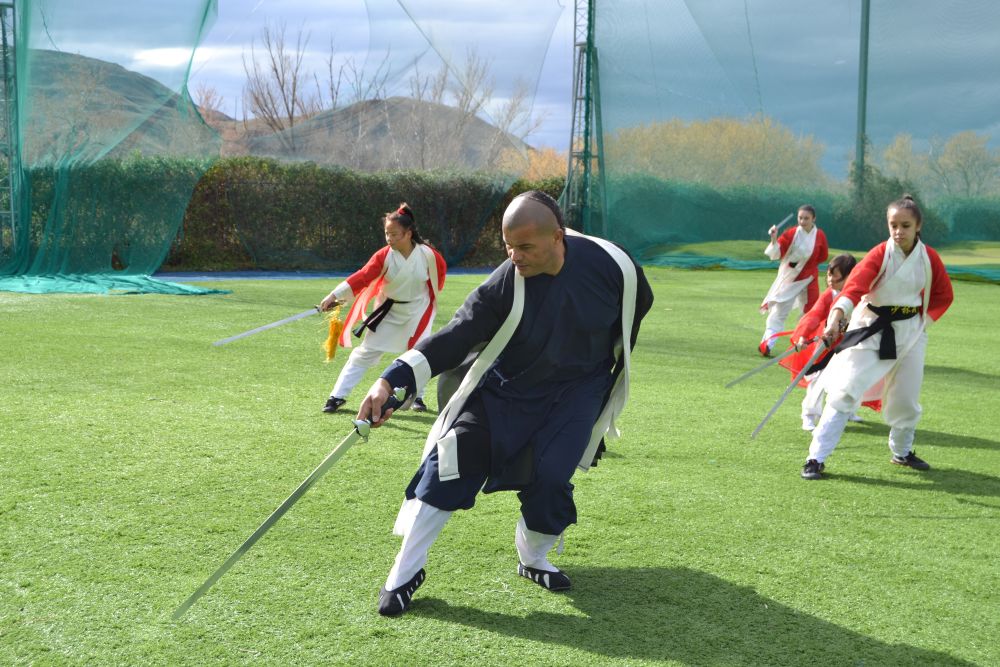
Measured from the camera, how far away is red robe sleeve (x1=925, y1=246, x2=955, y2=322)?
18.6 ft

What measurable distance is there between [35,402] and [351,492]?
10.1 ft

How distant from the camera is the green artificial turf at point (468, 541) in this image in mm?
3314

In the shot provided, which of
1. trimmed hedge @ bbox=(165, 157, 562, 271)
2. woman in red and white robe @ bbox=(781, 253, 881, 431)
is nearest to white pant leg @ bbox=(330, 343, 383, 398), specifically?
woman in red and white robe @ bbox=(781, 253, 881, 431)

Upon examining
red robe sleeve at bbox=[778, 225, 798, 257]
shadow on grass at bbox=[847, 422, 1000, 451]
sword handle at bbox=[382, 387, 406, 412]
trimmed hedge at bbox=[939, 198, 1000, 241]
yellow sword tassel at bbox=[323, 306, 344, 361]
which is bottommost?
shadow on grass at bbox=[847, 422, 1000, 451]

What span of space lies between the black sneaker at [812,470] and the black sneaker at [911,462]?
695 millimetres

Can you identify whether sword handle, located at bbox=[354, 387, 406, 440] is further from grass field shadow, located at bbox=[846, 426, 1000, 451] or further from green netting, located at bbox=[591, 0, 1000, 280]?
green netting, located at bbox=[591, 0, 1000, 280]

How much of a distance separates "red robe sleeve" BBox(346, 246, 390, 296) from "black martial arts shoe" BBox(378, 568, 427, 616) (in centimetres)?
374

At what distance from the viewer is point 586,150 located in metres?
23.8

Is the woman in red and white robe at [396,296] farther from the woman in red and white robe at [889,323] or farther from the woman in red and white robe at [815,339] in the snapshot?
the woman in red and white robe at [889,323]

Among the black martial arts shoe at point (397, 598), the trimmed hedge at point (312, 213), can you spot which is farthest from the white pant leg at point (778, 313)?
the trimmed hedge at point (312, 213)

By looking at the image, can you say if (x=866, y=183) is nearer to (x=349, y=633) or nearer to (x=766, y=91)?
(x=766, y=91)

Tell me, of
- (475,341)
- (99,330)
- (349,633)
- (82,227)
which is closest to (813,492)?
(475,341)

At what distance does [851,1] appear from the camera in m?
22.2

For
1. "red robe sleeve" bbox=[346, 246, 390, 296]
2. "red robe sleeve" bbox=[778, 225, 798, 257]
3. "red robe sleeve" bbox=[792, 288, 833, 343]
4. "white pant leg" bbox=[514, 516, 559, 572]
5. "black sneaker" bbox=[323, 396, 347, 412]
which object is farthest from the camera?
"red robe sleeve" bbox=[778, 225, 798, 257]
